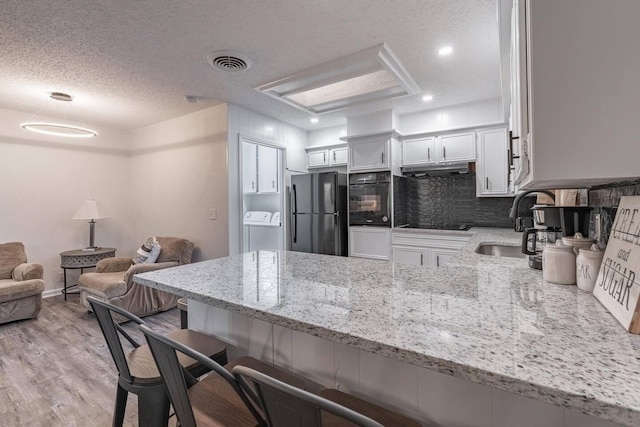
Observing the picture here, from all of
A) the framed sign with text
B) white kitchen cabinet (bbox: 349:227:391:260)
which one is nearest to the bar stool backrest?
the framed sign with text

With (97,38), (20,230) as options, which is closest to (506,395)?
(97,38)

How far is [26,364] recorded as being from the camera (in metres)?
2.34

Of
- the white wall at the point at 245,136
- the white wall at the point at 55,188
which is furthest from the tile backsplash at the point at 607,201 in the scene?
the white wall at the point at 55,188

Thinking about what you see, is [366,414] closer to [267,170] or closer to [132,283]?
[132,283]

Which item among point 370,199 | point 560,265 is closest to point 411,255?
point 370,199

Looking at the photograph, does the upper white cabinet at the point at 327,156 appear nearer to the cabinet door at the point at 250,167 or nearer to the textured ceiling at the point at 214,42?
the cabinet door at the point at 250,167

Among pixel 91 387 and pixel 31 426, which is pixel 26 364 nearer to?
pixel 91 387

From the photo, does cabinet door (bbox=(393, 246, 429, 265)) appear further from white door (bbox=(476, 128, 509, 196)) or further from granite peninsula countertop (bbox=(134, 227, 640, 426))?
granite peninsula countertop (bbox=(134, 227, 640, 426))

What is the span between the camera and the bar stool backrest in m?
0.49

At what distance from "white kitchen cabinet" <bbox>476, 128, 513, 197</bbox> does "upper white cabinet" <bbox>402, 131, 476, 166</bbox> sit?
108 mm

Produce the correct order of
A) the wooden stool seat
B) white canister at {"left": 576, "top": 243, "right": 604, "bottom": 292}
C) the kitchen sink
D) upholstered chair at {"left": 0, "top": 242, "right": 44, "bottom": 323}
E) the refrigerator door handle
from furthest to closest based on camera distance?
the refrigerator door handle
upholstered chair at {"left": 0, "top": 242, "right": 44, "bottom": 323}
the kitchen sink
white canister at {"left": 576, "top": 243, "right": 604, "bottom": 292}
the wooden stool seat

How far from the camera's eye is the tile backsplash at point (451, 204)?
152 inches

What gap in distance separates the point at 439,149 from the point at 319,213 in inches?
70.8

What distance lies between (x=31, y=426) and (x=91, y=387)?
361 millimetres
